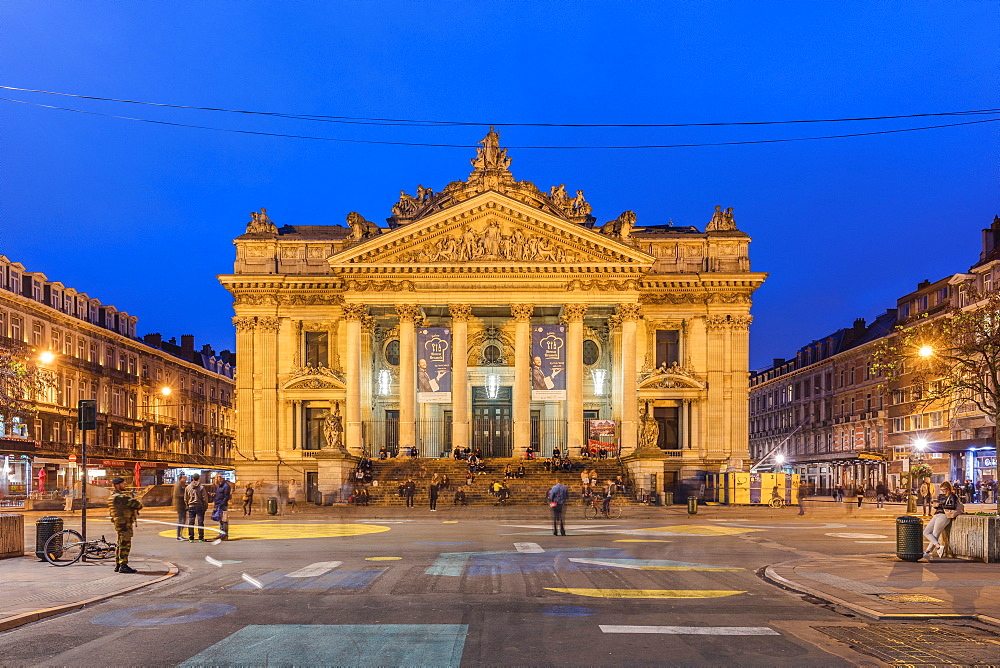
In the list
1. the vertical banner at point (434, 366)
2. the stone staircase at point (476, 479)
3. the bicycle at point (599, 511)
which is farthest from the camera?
the vertical banner at point (434, 366)

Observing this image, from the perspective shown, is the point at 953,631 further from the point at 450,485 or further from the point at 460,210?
the point at 460,210

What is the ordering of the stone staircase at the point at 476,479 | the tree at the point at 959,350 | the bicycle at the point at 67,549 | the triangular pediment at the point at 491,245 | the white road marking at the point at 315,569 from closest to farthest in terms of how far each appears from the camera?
the white road marking at the point at 315,569 → the bicycle at the point at 67,549 → the tree at the point at 959,350 → the stone staircase at the point at 476,479 → the triangular pediment at the point at 491,245

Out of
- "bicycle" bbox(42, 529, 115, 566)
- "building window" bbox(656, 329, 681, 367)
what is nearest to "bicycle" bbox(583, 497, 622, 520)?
"building window" bbox(656, 329, 681, 367)

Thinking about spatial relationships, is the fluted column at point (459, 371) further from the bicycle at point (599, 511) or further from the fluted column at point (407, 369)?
the bicycle at point (599, 511)

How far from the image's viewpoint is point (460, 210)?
5588 centimetres

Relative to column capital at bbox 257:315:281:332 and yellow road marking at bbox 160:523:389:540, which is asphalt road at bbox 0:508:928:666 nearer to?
yellow road marking at bbox 160:523:389:540

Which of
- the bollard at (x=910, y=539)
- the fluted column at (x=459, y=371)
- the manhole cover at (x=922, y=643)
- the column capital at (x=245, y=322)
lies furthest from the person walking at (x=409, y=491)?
the manhole cover at (x=922, y=643)

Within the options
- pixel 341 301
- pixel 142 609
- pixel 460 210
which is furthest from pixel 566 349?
pixel 142 609

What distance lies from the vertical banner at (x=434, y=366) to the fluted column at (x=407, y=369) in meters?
0.63

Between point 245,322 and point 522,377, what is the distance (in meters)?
18.6

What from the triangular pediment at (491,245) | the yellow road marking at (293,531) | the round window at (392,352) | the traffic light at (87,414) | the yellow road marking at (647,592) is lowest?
the yellow road marking at (293,531)

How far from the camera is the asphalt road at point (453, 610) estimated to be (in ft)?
35.4

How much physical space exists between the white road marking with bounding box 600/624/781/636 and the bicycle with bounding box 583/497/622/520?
87.5ft

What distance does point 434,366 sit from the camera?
56250mm
